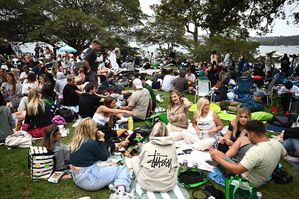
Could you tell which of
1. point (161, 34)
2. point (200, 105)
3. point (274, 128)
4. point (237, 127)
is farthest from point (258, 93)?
point (161, 34)

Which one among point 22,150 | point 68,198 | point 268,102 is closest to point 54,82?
point 22,150

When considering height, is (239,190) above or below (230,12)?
below

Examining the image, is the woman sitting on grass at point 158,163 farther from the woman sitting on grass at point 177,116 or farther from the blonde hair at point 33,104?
the blonde hair at point 33,104

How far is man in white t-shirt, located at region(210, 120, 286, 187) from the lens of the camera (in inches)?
139

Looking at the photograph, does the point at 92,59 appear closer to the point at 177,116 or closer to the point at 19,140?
the point at 19,140

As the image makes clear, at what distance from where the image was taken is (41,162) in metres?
4.33

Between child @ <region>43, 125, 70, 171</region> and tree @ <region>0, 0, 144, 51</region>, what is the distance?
19.5 meters

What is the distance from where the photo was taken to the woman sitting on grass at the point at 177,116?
601 centimetres

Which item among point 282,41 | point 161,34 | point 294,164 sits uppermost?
point 161,34

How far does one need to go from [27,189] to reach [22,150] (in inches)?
64.6

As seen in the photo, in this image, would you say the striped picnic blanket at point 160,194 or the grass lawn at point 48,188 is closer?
the striped picnic blanket at point 160,194

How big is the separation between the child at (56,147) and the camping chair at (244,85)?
6.84 meters

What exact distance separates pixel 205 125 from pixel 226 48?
19.1 meters

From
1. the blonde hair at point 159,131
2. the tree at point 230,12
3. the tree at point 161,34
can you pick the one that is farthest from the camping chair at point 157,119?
the tree at point 161,34
